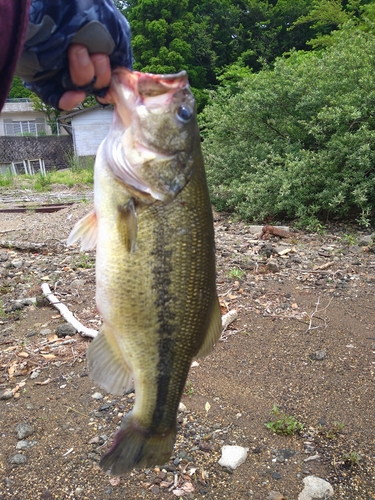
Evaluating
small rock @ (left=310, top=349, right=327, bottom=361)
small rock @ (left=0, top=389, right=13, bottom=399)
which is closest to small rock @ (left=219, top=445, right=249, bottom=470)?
small rock @ (left=310, top=349, right=327, bottom=361)

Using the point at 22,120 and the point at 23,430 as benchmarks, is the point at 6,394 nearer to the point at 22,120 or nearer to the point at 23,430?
the point at 23,430

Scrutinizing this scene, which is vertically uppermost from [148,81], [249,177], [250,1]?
[250,1]

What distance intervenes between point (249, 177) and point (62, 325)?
5.71 meters

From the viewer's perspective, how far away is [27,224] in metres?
10.1

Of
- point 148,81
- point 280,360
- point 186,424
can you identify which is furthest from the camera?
point 280,360

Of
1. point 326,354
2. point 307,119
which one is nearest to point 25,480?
point 326,354

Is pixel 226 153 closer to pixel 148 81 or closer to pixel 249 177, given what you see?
pixel 249 177

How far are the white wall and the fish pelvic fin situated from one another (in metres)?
29.6

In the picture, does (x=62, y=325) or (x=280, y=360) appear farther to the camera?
(x=62, y=325)

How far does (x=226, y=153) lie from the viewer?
32.9 ft

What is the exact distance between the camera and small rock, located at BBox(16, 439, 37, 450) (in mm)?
2793

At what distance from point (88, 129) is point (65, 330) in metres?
28.1

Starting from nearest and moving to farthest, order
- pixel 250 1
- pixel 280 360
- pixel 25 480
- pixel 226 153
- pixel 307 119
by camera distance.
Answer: pixel 25 480
pixel 280 360
pixel 307 119
pixel 226 153
pixel 250 1

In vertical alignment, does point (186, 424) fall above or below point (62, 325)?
below
